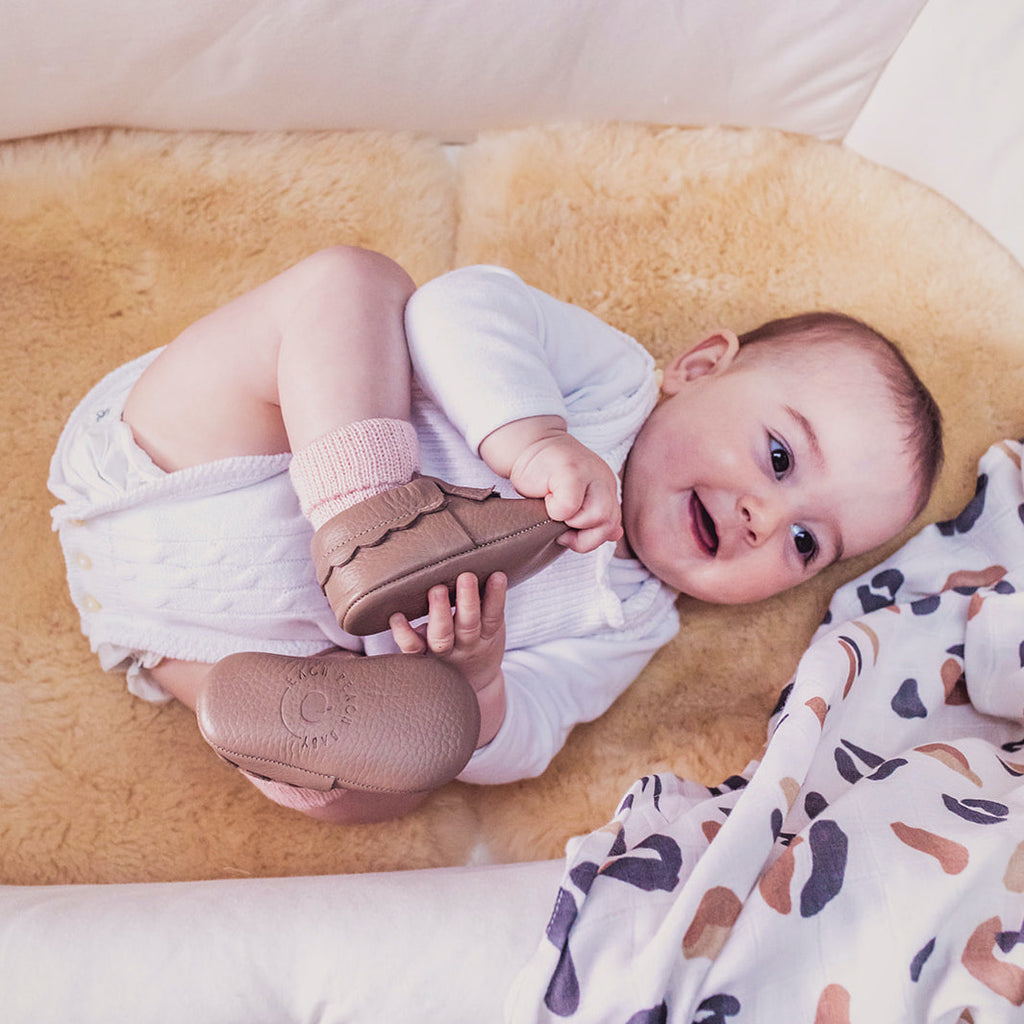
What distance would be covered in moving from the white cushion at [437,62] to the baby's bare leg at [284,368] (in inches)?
15.5

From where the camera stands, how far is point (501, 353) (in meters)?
0.91

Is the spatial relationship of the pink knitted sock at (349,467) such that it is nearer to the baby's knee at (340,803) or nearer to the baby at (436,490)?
the baby at (436,490)

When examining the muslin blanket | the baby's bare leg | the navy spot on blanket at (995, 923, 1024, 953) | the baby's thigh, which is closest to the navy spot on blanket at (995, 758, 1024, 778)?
the muslin blanket

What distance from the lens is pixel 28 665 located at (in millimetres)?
1060

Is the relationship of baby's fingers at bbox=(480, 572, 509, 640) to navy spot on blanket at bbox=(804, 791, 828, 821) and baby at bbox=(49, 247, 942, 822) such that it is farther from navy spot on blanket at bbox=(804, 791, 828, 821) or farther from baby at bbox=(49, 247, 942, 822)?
navy spot on blanket at bbox=(804, 791, 828, 821)

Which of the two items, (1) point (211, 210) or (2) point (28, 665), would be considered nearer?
(2) point (28, 665)

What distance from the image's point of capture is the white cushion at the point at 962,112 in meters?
1.17

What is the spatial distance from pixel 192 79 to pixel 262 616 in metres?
0.69

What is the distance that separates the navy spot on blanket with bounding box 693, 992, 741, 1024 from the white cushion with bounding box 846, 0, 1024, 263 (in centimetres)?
101

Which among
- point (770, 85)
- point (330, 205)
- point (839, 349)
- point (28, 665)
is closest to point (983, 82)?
point (770, 85)

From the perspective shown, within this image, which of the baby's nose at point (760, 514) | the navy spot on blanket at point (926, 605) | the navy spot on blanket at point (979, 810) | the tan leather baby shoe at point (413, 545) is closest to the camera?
the tan leather baby shoe at point (413, 545)

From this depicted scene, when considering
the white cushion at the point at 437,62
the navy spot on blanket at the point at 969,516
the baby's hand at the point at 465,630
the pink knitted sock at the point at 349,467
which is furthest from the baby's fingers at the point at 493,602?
the white cushion at the point at 437,62

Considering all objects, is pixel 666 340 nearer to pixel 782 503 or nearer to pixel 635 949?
pixel 782 503

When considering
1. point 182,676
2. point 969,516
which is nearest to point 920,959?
point 969,516
